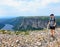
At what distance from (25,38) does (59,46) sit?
18.2 feet

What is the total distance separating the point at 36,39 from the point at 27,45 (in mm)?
2035

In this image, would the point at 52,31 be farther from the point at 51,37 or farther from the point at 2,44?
the point at 2,44

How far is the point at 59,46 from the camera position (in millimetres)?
22109

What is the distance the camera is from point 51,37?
26750 mm

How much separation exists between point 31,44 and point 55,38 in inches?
124

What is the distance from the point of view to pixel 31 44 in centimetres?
2483

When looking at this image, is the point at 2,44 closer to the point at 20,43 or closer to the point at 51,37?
the point at 20,43

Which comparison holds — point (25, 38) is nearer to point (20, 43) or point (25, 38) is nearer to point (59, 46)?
point (20, 43)

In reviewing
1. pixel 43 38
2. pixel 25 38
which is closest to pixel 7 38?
pixel 25 38

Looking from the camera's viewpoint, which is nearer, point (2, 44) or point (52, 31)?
point (2, 44)

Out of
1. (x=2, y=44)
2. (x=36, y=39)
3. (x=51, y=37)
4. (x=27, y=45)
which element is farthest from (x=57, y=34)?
(x=2, y=44)

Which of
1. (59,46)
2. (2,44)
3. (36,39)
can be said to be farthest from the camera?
(36,39)

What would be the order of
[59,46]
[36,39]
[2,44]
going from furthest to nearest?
1. [36,39]
2. [2,44]
3. [59,46]

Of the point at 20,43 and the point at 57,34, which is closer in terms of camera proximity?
the point at 20,43
